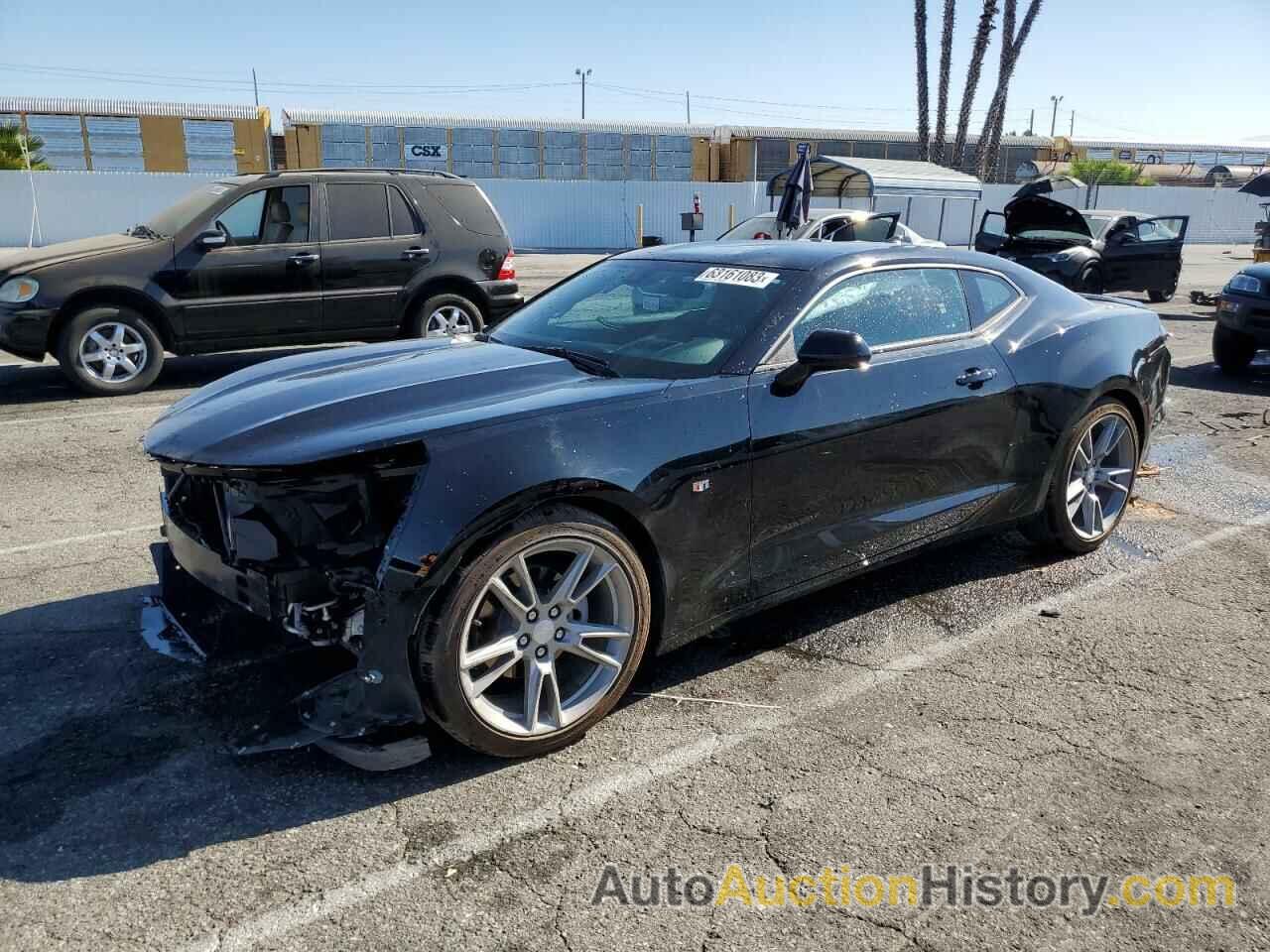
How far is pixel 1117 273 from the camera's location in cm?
1644

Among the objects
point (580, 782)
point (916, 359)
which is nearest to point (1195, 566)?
point (916, 359)

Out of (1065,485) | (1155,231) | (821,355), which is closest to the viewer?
(821,355)

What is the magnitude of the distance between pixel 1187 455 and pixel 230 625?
6.40 meters

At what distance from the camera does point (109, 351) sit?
8.42m

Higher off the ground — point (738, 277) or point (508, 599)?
point (738, 277)

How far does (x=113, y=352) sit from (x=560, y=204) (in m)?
24.6

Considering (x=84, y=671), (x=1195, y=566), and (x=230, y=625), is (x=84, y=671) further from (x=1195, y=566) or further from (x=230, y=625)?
(x=1195, y=566)

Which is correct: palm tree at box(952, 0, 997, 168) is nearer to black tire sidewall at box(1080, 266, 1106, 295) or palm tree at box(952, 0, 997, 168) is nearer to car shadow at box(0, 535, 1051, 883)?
black tire sidewall at box(1080, 266, 1106, 295)

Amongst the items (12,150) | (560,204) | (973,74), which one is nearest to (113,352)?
(560,204)

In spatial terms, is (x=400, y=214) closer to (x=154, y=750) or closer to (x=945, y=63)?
(x=154, y=750)

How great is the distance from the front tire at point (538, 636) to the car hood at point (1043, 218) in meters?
14.5

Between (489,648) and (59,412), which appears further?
(59,412)

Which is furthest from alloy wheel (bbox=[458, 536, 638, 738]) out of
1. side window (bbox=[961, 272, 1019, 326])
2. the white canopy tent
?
the white canopy tent

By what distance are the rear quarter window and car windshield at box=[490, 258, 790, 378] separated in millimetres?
5360
